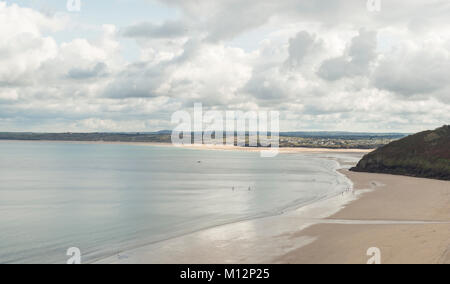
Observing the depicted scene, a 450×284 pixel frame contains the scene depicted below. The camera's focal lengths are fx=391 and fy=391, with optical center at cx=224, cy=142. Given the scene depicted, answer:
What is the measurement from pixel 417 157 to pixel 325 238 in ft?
220

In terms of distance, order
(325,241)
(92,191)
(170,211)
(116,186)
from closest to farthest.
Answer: (325,241) → (170,211) → (92,191) → (116,186)

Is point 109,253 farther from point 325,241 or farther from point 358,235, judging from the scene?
point 358,235

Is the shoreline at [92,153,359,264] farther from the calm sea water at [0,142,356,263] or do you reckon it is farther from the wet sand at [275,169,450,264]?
the calm sea water at [0,142,356,263]

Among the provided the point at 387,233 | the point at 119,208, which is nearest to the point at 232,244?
the point at 387,233

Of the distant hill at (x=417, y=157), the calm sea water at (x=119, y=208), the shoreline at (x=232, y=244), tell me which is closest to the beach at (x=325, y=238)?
the shoreline at (x=232, y=244)

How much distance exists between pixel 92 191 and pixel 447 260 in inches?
2166

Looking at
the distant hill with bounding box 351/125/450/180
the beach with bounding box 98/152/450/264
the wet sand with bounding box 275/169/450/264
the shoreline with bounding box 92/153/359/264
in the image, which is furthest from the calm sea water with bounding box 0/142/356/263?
the distant hill with bounding box 351/125/450/180

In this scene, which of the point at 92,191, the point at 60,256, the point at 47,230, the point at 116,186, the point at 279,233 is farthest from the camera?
the point at 116,186

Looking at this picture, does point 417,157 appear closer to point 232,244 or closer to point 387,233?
point 387,233

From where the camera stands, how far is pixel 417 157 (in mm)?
88250

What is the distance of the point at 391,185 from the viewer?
6894 centimetres

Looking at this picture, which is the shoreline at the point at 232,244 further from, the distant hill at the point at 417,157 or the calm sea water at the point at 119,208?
the distant hill at the point at 417,157
